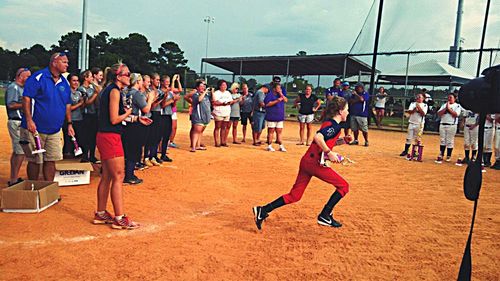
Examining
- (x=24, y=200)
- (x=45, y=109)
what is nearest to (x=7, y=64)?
(x=45, y=109)

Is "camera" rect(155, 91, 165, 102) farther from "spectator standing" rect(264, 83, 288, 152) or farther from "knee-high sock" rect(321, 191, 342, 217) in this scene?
"knee-high sock" rect(321, 191, 342, 217)

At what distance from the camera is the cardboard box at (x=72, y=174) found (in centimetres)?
675

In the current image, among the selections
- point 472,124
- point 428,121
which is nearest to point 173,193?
point 472,124

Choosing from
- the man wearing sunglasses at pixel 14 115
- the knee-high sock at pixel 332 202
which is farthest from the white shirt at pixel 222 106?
the knee-high sock at pixel 332 202

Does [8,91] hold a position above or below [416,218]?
above

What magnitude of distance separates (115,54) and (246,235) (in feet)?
209

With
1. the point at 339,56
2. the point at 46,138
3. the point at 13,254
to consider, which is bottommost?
the point at 13,254

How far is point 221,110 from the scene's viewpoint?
11953 millimetres

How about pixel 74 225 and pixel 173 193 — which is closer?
pixel 74 225

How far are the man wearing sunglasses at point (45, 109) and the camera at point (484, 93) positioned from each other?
5245mm

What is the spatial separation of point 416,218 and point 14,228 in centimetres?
539

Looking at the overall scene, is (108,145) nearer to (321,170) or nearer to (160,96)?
(321,170)

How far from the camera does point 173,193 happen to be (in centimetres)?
678

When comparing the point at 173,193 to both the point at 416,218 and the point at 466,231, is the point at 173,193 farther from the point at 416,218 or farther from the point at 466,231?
the point at 466,231
